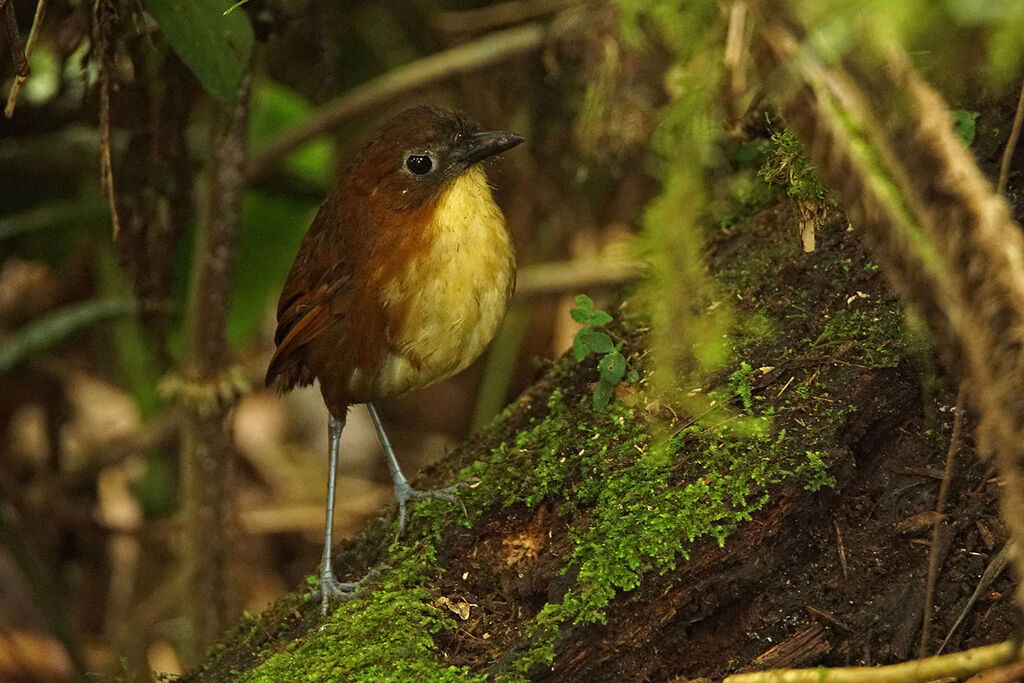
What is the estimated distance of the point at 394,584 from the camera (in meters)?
2.48

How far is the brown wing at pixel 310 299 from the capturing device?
294 centimetres

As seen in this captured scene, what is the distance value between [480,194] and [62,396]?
3.37 meters

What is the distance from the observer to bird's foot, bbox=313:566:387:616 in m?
2.58

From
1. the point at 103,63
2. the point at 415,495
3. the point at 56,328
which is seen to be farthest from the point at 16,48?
the point at 56,328

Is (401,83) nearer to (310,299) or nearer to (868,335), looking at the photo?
(310,299)

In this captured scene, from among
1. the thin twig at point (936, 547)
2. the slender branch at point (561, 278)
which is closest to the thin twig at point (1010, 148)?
the thin twig at point (936, 547)

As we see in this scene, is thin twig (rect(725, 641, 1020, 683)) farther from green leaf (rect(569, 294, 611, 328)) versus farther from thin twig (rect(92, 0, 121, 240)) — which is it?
thin twig (rect(92, 0, 121, 240))

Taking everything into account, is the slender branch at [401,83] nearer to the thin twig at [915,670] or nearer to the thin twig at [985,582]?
the thin twig at [985,582]

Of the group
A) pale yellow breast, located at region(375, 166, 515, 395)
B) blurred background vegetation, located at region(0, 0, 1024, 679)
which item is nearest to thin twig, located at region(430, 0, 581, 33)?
blurred background vegetation, located at region(0, 0, 1024, 679)

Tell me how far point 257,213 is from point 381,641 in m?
2.73

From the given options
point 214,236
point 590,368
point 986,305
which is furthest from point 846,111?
point 214,236

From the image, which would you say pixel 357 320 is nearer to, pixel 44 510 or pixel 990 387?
pixel 990 387

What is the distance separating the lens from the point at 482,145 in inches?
117

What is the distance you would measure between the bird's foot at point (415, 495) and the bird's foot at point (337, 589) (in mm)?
118
